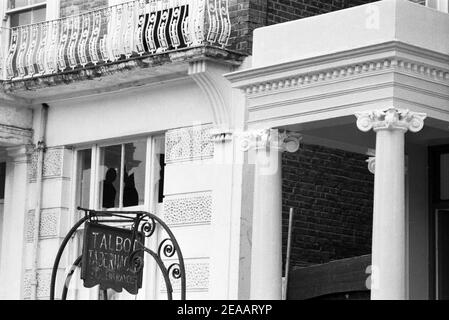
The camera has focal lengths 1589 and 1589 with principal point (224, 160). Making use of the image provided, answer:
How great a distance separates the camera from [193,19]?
19.7 meters

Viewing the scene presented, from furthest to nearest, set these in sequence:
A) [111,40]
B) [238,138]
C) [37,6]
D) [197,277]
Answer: [37,6] < [111,40] < [197,277] < [238,138]

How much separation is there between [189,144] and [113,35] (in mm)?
1840

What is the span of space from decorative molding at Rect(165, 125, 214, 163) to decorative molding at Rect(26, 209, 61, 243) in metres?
2.17

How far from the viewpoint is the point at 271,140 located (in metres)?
18.2

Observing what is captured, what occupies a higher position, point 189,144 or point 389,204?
point 189,144

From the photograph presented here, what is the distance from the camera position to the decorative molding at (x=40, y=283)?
852 inches

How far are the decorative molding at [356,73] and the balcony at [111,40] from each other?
1684 millimetres

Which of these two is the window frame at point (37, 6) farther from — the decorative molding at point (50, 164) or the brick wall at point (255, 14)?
the brick wall at point (255, 14)

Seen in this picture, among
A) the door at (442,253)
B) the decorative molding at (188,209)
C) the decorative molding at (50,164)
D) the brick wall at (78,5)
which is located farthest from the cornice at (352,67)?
the decorative molding at (50,164)

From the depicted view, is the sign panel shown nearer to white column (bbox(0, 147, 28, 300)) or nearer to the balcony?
the balcony

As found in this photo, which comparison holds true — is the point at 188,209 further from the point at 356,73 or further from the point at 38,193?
the point at 356,73

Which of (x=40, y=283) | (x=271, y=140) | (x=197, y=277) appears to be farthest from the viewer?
(x=40, y=283)

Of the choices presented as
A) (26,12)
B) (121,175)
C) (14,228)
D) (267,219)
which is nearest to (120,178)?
(121,175)

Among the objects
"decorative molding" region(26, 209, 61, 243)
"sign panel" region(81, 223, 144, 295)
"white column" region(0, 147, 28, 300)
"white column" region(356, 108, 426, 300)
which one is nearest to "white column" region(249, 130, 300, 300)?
"white column" region(356, 108, 426, 300)
